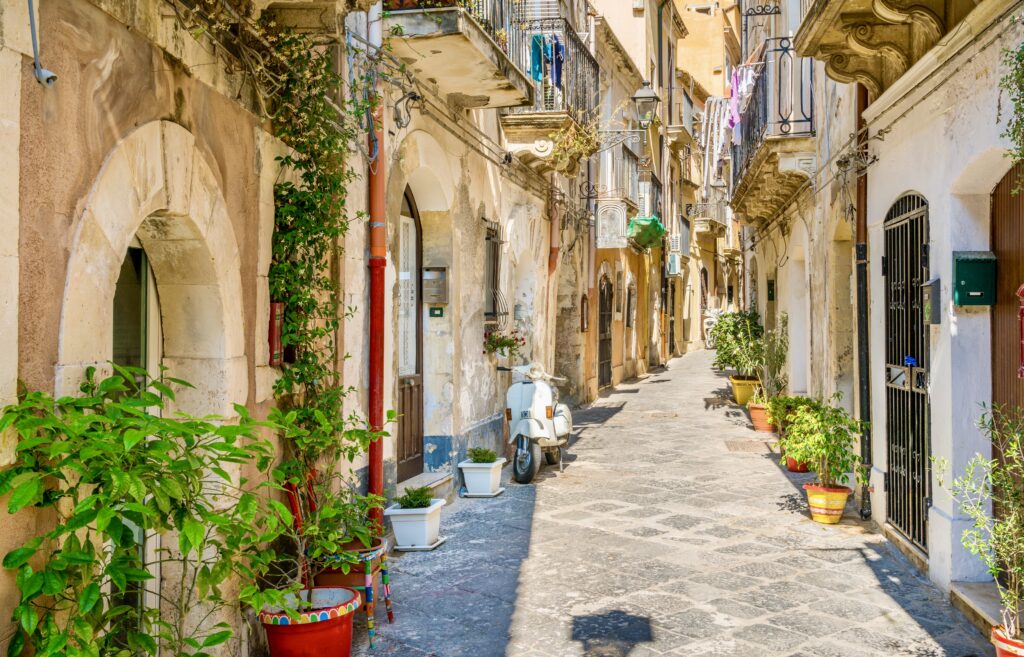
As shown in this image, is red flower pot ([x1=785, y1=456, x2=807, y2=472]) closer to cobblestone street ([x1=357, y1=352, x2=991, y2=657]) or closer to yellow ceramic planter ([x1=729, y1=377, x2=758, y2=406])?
cobblestone street ([x1=357, y1=352, x2=991, y2=657])

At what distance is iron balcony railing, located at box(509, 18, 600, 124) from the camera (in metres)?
10.8

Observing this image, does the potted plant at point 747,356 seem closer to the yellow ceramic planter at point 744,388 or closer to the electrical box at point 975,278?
the yellow ceramic planter at point 744,388

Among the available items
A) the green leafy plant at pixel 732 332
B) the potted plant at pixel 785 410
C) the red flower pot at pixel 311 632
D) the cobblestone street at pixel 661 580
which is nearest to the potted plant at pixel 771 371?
the green leafy plant at pixel 732 332

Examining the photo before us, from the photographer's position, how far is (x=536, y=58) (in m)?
11.3

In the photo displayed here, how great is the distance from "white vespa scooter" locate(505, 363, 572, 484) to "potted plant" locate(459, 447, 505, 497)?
0.60 meters

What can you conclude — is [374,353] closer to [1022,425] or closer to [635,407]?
[1022,425]

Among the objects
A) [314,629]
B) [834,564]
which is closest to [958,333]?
[834,564]

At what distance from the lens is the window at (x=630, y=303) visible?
75.2 feet

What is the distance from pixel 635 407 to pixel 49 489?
46.3ft

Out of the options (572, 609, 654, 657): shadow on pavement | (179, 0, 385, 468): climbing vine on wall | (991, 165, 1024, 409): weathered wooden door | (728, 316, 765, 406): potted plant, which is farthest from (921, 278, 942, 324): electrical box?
(728, 316, 765, 406): potted plant

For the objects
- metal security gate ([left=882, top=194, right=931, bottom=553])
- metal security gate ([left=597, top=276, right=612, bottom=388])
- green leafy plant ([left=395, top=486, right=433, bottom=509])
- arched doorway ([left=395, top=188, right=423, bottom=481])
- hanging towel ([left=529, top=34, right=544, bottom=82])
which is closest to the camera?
metal security gate ([left=882, top=194, right=931, bottom=553])

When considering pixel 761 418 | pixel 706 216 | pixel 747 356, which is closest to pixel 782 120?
pixel 761 418

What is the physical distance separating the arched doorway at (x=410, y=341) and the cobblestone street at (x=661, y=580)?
25.5 inches

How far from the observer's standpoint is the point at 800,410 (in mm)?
8469
